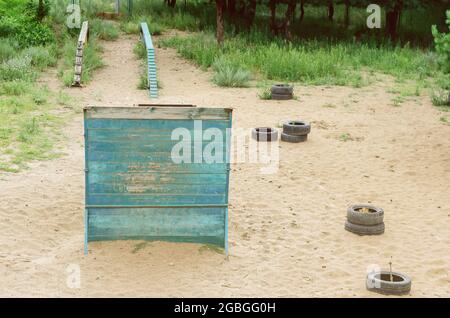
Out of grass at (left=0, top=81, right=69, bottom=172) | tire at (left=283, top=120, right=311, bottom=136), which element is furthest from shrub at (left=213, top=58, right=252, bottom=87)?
tire at (left=283, top=120, right=311, bottom=136)

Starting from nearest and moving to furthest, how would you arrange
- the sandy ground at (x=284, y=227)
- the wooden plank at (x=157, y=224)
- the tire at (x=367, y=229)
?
the sandy ground at (x=284, y=227) → the wooden plank at (x=157, y=224) → the tire at (x=367, y=229)

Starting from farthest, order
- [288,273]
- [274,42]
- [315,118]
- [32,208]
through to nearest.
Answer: [274,42] → [315,118] → [32,208] → [288,273]

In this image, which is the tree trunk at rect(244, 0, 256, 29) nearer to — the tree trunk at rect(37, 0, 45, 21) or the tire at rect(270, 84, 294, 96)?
the tree trunk at rect(37, 0, 45, 21)

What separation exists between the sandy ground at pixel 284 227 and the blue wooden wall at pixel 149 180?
21 centimetres

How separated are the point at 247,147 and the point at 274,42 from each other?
31.7ft

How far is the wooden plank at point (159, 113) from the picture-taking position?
711 cm

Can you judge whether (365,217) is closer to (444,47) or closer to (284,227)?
(284,227)

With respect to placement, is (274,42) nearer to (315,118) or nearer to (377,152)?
(315,118)

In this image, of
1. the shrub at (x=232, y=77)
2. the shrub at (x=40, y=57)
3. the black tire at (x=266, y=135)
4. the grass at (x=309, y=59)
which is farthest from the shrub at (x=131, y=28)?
the black tire at (x=266, y=135)

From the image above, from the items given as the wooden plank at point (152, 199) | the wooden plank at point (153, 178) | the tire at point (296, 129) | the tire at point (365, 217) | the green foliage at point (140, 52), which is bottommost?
the green foliage at point (140, 52)

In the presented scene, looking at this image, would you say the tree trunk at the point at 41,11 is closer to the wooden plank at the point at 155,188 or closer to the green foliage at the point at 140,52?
the green foliage at the point at 140,52

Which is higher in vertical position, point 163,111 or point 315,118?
point 163,111

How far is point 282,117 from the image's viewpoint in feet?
44.4
